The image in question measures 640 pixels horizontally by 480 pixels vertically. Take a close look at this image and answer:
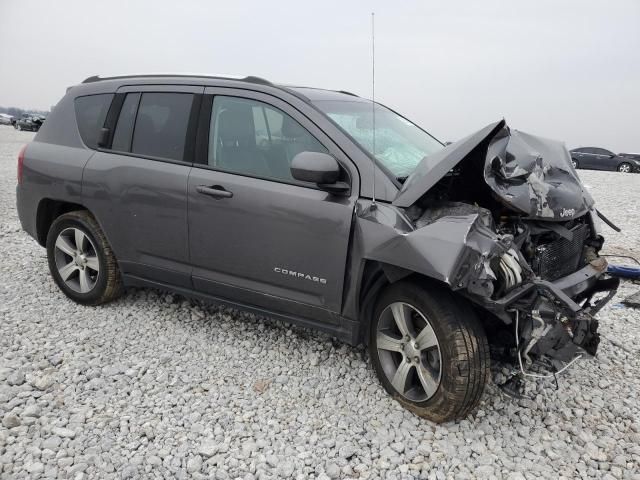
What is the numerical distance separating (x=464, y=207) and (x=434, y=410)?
43.1 inches

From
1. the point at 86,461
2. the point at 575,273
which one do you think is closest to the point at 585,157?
the point at 575,273

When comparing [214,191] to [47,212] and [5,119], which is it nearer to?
[47,212]

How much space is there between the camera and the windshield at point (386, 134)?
10.4 feet

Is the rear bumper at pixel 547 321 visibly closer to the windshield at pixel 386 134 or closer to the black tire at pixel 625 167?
the windshield at pixel 386 134

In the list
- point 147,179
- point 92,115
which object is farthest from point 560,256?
point 92,115

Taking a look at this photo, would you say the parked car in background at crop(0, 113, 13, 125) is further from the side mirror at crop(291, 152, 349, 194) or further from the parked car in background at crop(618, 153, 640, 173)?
the side mirror at crop(291, 152, 349, 194)

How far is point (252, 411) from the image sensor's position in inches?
115

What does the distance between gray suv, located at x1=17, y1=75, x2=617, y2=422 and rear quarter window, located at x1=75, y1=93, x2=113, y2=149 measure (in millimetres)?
17

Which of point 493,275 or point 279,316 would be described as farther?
point 279,316

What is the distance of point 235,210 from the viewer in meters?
3.26

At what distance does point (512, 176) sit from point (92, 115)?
10.5ft

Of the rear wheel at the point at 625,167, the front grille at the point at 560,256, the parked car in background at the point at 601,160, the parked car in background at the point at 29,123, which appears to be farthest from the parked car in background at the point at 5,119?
the front grille at the point at 560,256

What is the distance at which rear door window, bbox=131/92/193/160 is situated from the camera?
3.61 metres

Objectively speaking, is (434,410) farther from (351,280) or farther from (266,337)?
(266,337)
